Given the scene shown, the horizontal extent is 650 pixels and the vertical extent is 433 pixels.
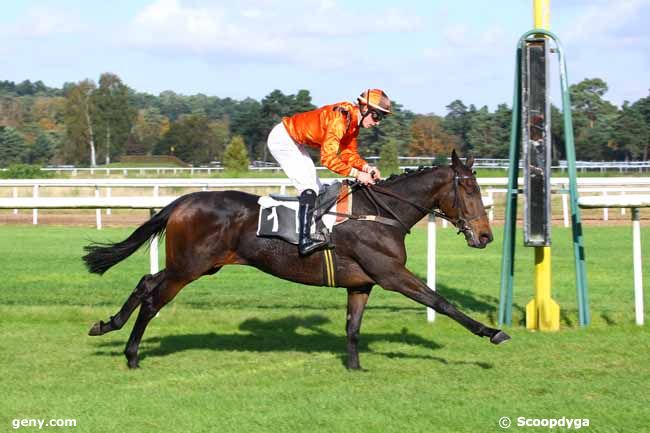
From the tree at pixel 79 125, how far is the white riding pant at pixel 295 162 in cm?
5544

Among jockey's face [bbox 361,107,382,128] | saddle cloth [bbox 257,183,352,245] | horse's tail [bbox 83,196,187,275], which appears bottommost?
horse's tail [bbox 83,196,187,275]

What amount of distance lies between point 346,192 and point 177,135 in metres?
55.1

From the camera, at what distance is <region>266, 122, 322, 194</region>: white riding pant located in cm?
664

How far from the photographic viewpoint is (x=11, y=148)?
59.2 metres

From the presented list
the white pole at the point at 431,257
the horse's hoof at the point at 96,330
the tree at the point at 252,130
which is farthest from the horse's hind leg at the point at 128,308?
the tree at the point at 252,130

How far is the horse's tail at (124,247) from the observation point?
22.8ft

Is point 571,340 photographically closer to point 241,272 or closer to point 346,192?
point 346,192

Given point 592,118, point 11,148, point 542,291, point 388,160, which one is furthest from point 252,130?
point 542,291

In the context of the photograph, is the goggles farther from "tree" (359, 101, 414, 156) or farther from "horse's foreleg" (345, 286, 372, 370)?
"tree" (359, 101, 414, 156)

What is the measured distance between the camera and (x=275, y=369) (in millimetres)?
6352

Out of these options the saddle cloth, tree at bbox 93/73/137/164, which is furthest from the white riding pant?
tree at bbox 93/73/137/164

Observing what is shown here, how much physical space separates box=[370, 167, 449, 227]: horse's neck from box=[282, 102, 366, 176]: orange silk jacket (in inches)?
15.1

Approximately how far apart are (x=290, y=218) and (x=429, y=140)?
36.1 meters

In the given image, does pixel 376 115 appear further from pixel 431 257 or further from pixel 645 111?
pixel 645 111
